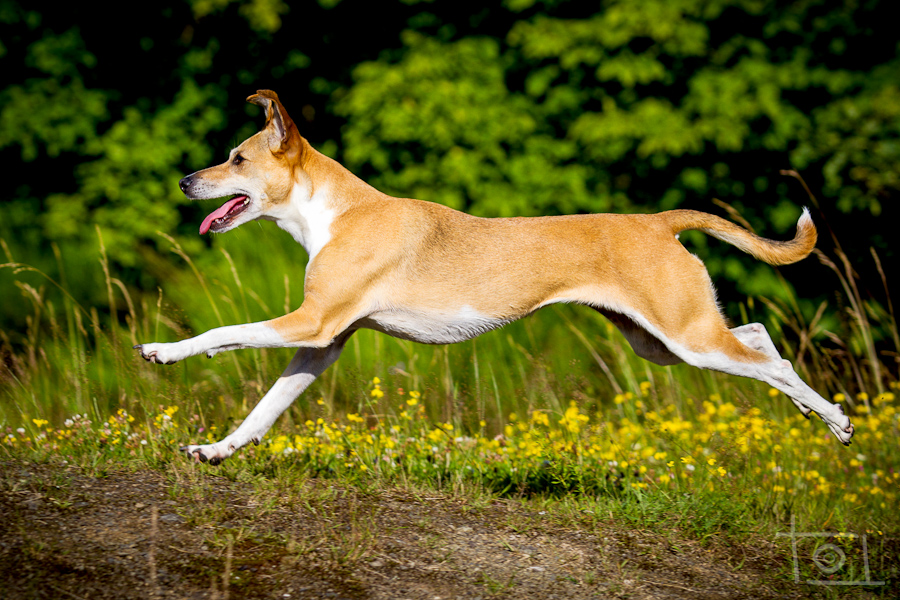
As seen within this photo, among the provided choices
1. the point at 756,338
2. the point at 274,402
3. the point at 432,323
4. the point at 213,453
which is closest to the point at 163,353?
the point at 213,453

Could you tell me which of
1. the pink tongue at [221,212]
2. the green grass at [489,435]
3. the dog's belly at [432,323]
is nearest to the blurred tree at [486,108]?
the green grass at [489,435]

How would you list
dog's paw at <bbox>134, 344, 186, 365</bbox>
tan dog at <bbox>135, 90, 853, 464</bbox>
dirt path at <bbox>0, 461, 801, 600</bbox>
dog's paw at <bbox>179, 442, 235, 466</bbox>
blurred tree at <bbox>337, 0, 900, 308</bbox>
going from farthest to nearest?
blurred tree at <bbox>337, 0, 900, 308</bbox> → tan dog at <bbox>135, 90, 853, 464</bbox> → dog's paw at <bbox>179, 442, 235, 466</bbox> → dog's paw at <bbox>134, 344, 186, 365</bbox> → dirt path at <bbox>0, 461, 801, 600</bbox>

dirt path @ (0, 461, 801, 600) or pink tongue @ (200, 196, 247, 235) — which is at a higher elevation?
pink tongue @ (200, 196, 247, 235)

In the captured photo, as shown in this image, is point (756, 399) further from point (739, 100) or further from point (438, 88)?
point (438, 88)

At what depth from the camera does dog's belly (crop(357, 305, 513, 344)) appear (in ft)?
14.3

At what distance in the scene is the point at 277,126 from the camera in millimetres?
4523

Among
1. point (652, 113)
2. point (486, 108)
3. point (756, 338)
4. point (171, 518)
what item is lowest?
point (171, 518)

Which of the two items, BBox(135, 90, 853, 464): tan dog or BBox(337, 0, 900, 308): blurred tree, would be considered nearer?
BBox(135, 90, 853, 464): tan dog

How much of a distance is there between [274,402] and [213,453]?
0.43 meters

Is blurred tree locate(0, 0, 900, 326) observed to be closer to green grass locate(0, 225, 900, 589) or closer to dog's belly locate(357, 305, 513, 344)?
green grass locate(0, 225, 900, 589)

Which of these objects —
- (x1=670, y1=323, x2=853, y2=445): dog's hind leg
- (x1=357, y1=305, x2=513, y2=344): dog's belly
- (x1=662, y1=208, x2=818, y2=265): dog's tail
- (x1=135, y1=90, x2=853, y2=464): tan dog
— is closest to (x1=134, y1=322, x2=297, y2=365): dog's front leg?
(x1=135, y1=90, x2=853, y2=464): tan dog

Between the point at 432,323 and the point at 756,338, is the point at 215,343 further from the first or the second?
the point at 756,338

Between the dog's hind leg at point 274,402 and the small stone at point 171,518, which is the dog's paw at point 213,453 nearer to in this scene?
the dog's hind leg at point 274,402

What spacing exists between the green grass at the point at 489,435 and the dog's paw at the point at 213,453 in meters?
0.12
